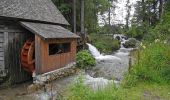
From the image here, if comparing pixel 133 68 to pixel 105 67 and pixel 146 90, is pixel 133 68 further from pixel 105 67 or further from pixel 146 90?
pixel 105 67

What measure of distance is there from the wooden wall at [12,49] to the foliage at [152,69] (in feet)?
18.8

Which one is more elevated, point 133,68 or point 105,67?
point 133,68

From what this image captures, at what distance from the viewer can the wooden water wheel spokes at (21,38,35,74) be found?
1180 centimetres

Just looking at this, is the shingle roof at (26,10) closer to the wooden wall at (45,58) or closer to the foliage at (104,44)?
the wooden wall at (45,58)

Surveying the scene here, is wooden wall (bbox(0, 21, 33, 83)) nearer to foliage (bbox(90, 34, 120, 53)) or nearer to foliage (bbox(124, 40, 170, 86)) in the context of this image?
foliage (bbox(124, 40, 170, 86))

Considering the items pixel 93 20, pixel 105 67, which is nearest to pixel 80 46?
pixel 105 67

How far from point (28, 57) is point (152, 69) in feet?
19.7

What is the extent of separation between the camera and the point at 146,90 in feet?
25.9

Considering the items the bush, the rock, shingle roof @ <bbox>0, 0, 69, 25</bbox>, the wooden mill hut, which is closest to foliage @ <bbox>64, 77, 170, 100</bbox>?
the rock

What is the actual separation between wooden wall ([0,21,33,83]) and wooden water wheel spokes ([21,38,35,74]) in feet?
0.90

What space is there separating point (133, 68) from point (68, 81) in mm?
4615

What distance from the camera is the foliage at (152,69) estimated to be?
8.50 m

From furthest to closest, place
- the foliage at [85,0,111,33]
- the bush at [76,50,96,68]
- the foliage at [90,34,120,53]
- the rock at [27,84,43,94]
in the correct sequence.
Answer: the foliage at [85,0,111,33], the foliage at [90,34,120,53], the bush at [76,50,96,68], the rock at [27,84,43,94]

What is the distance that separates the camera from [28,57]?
464 inches
